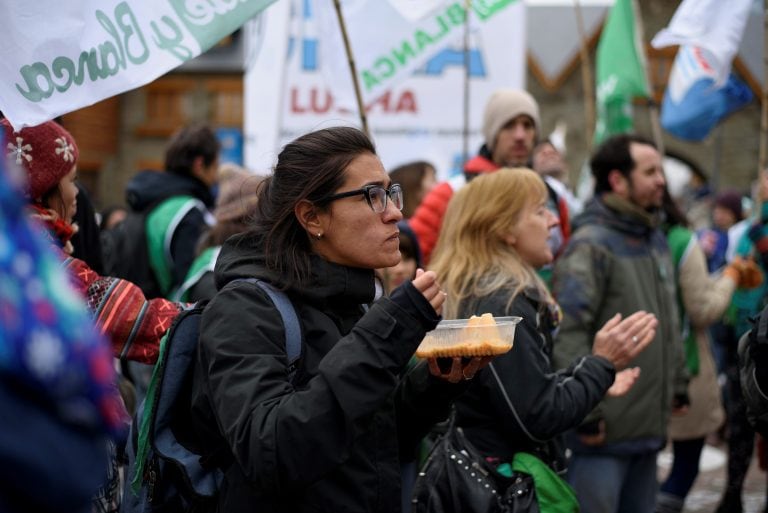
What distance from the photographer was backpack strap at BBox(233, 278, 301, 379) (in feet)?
7.23

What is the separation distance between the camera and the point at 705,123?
7289 millimetres

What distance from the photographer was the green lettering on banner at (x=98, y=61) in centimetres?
282

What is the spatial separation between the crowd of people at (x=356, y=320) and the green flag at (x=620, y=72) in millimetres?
2794

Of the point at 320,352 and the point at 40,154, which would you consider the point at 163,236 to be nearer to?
the point at 40,154

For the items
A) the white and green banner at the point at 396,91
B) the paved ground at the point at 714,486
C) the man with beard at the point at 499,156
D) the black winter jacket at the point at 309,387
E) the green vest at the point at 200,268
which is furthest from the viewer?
the white and green banner at the point at 396,91

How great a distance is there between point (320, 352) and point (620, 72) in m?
6.39

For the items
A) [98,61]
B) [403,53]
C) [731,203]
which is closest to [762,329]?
[98,61]

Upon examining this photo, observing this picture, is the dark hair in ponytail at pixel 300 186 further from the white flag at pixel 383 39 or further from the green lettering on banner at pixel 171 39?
the white flag at pixel 383 39

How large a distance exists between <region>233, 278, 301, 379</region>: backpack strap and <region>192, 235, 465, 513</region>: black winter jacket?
19mm

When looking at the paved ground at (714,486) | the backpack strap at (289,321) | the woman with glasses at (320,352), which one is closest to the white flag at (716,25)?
the paved ground at (714,486)

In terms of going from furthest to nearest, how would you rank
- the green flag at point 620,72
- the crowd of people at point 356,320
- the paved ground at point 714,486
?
the green flag at point 620,72, the paved ground at point 714,486, the crowd of people at point 356,320

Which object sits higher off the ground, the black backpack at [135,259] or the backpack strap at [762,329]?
the backpack strap at [762,329]

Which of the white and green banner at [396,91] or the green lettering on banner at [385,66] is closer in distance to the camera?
the green lettering on banner at [385,66]

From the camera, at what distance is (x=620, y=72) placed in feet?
26.6
